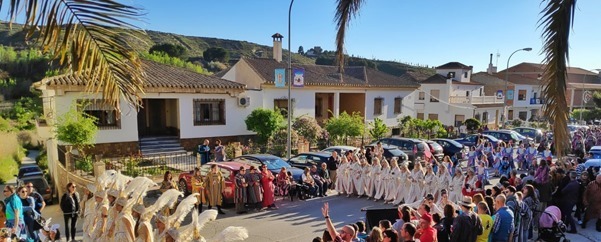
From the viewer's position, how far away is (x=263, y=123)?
2147cm

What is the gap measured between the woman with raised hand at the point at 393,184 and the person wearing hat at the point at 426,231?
245 inches

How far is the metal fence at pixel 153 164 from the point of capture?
15270 mm

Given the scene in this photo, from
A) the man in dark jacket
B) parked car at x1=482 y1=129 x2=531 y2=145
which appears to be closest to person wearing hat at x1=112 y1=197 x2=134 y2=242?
the man in dark jacket

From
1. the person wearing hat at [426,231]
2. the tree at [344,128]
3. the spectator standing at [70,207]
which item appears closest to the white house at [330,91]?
the tree at [344,128]

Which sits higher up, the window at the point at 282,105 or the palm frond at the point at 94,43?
the palm frond at the point at 94,43

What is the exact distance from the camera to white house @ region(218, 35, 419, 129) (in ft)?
85.6

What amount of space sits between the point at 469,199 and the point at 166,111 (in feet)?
63.3

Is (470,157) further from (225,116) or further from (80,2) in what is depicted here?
(80,2)

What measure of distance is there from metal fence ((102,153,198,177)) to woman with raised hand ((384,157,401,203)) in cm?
786

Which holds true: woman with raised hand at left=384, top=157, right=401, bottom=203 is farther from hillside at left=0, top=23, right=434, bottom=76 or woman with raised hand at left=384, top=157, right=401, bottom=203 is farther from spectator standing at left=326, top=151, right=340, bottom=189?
hillside at left=0, top=23, right=434, bottom=76

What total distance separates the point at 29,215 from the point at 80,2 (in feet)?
23.7

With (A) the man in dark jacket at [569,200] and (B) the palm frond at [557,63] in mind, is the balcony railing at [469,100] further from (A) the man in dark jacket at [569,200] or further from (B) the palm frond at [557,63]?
(B) the palm frond at [557,63]

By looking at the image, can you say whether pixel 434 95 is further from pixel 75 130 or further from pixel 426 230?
pixel 426 230

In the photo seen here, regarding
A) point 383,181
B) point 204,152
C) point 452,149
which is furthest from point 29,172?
point 452,149
